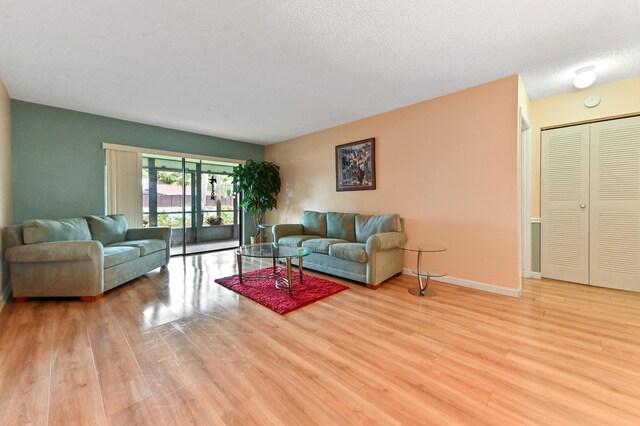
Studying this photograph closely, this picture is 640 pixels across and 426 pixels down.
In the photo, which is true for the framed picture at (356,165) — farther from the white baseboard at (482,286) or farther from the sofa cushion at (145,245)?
the sofa cushion at (145,245)

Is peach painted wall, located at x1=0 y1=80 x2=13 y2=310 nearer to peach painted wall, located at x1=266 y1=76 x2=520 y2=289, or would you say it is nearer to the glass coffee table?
the glass coffee table

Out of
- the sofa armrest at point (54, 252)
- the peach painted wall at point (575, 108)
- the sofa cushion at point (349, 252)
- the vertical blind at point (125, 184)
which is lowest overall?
the sofa cushion at point (349, 252)

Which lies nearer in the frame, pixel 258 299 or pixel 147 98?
pixel 258 299

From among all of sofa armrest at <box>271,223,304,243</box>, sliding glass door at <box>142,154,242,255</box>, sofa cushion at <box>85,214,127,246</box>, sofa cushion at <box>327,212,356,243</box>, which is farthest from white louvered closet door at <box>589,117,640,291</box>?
sofa cushion at <box>85,214,127,246</box>

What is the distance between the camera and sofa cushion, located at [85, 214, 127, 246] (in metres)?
3.59

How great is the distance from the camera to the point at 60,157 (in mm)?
3773

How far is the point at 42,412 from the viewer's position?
1.32 meters

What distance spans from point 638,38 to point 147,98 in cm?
517

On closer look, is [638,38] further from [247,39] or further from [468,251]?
[247,39]

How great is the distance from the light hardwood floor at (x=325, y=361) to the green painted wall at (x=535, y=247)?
29.8 inches

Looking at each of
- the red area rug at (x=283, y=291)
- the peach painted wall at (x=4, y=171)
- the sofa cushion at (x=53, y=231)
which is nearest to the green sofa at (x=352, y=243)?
the red area rug at (x=283, y=291)

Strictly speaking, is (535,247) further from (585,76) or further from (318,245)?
(318,245)

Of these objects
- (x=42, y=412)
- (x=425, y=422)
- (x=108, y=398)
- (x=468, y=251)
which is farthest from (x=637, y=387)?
(x=42, y=412)

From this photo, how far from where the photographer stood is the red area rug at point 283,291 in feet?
8.80
